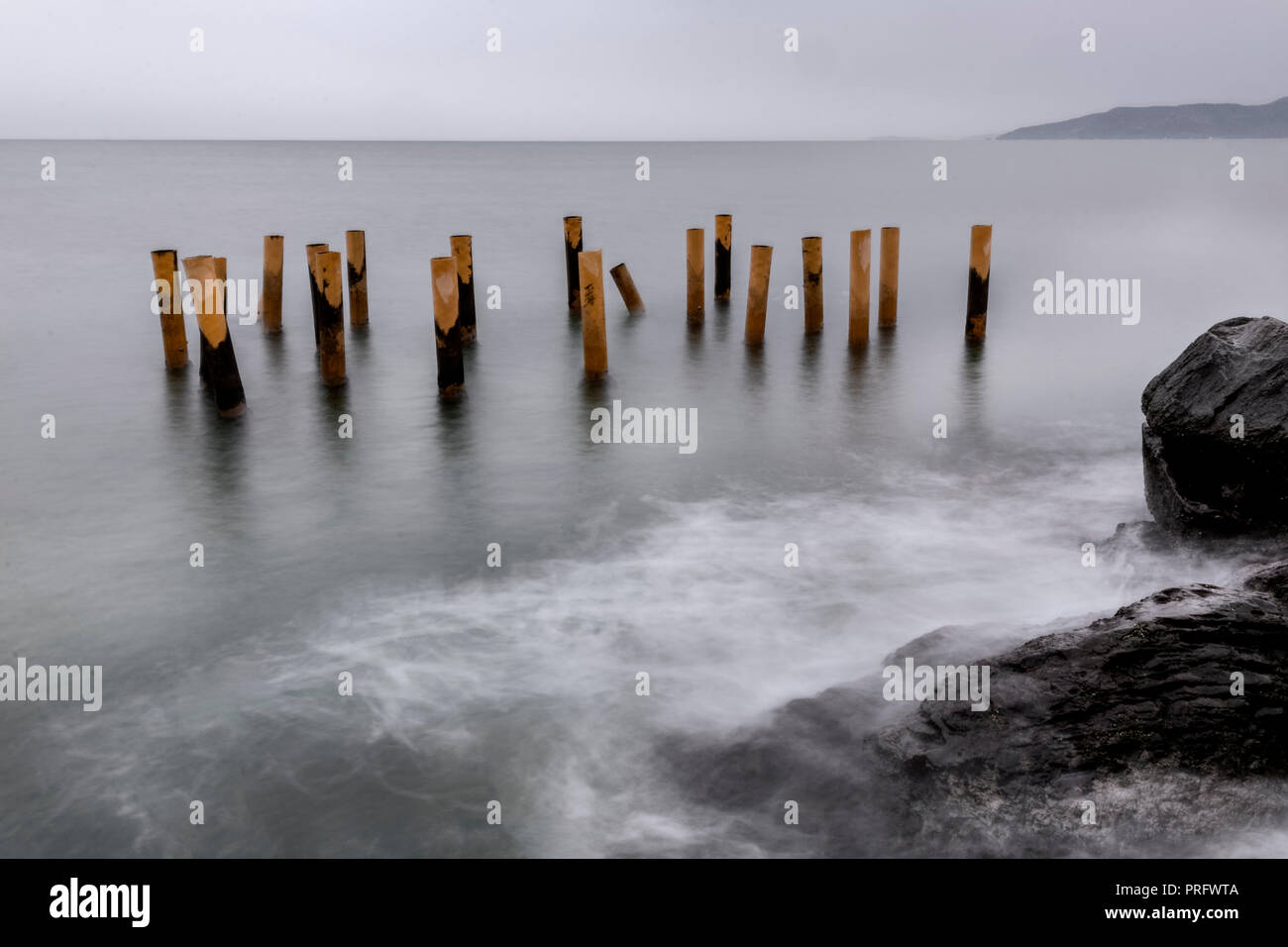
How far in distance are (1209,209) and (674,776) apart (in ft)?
145

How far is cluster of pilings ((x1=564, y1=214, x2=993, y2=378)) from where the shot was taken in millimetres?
14164

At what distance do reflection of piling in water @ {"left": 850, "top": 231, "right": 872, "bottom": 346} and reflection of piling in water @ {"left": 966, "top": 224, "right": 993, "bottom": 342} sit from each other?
1.42 metres

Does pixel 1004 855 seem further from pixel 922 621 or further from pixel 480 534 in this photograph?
pixel 480 534

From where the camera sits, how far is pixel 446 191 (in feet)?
200

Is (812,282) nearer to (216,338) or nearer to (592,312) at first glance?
(592,312)

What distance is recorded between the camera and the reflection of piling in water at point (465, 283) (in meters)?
15.0

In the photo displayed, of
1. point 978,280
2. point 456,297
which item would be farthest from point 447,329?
point 978,280

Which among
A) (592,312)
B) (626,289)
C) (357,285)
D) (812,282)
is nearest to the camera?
(592,312)

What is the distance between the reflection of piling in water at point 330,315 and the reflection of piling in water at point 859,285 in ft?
21.6

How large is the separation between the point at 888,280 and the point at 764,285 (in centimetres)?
215

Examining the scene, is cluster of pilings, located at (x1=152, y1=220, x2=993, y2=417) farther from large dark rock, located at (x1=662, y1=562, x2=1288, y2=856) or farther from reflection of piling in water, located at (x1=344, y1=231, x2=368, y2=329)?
large dark rock, located at (x1=662, y1=562, x2=1288, y2=856)

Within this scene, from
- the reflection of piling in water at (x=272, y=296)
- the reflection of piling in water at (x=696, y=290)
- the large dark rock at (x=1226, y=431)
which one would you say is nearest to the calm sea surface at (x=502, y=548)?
the reflection of piling in water at (x=696, y=290)

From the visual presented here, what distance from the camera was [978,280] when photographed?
640 inches
